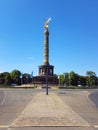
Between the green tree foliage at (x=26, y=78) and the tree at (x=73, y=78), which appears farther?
the green tree foliage at (x=26, y=78)

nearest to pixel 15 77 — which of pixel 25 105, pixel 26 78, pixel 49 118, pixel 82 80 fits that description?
pixel 26 78

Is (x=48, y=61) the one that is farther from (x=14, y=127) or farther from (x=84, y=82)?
(x=14, y=127)

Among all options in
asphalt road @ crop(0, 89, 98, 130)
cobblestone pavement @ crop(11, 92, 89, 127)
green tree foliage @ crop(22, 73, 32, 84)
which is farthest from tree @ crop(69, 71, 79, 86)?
cobblestone pavement @ crop(11, 92, 89, 127)

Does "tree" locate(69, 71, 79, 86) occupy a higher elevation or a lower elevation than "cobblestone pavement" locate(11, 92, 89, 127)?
higher

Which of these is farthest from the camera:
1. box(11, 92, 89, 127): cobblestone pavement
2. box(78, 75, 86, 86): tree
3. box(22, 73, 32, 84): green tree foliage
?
box(22, 73, 32, 84): green tree foliage

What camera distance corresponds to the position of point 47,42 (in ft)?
424

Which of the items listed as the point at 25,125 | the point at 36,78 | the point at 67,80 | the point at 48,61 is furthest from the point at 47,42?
the point at 25,125

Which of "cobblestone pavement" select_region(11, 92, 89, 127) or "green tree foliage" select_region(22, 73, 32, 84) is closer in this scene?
"cobblestone pavement" select_region(11, 92, 89, 127)

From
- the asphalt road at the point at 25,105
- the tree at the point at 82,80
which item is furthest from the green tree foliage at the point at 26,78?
the asphalt road at the point at 25,105

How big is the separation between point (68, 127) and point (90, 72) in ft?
539

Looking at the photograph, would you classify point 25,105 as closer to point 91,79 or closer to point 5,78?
point 5,78

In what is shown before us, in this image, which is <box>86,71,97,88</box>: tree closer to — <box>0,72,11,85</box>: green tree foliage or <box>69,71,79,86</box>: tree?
<box>69,71,79,86</box>: tree

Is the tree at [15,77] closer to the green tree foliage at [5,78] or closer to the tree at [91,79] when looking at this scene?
the green tree foliage at [5,78]

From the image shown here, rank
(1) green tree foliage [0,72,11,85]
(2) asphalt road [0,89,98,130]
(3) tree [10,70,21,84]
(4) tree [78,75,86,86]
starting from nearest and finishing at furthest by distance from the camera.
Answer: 1. (2) asphalt road [0,89,98,130]
2. (1) green tree foliage [0,72,11,85]
3. (3) tree [10,70,21,84]
4. (4) tree [78,75,86,86]
